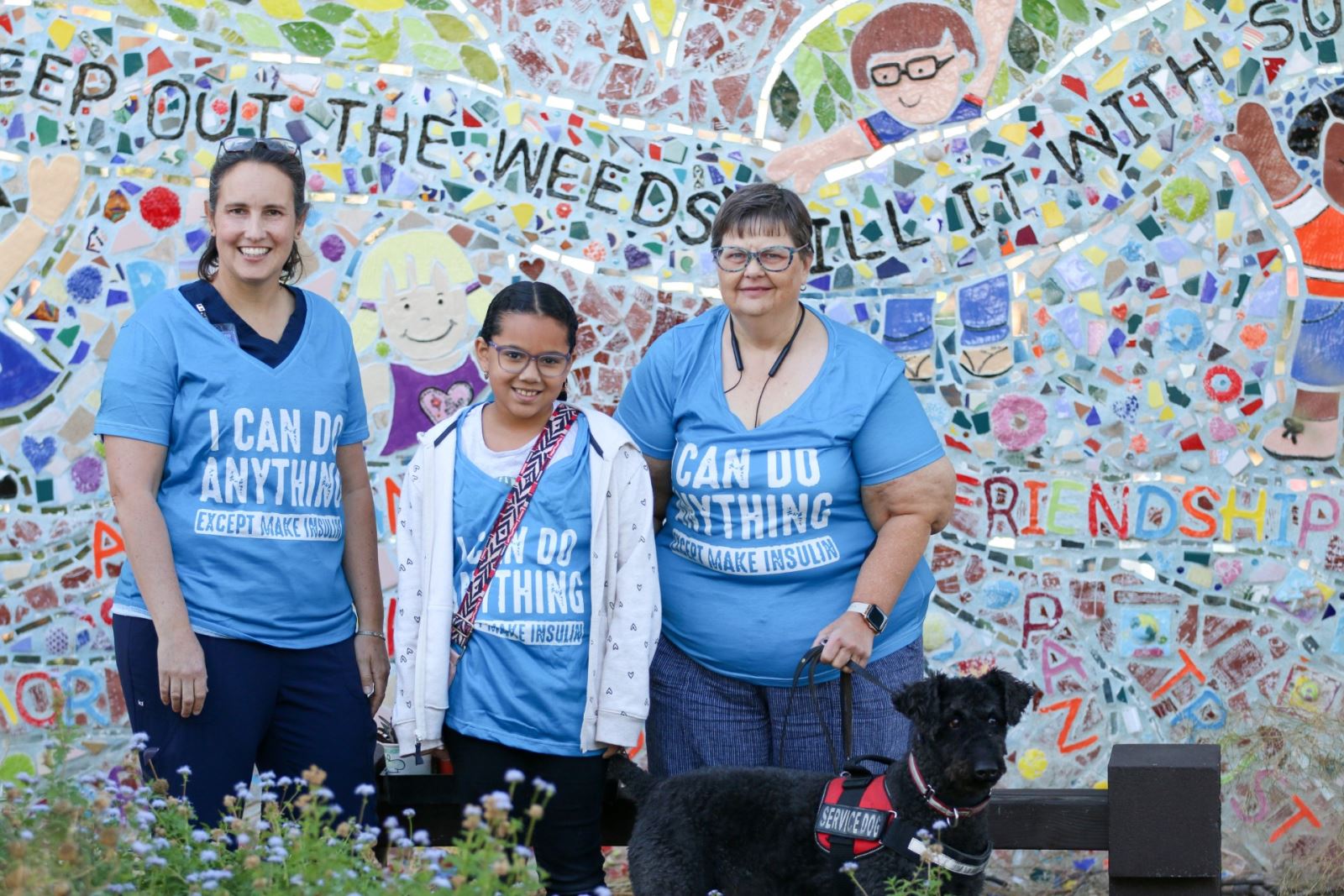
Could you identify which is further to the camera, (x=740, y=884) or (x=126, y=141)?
(x=126, y=141)

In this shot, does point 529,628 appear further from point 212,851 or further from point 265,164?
point 265,164

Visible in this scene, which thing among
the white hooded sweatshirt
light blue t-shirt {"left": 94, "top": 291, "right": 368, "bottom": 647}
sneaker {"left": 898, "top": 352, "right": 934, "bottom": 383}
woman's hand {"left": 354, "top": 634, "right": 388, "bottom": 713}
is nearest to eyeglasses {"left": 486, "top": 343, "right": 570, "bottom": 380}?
the white hooded sweatshirt

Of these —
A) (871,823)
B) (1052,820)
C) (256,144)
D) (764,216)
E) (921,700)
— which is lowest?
(1052,820)

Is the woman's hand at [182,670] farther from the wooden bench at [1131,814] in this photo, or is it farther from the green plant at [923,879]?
the green plant at [923,879]

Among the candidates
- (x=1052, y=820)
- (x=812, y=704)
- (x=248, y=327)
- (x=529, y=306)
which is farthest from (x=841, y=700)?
(x=248, y=327)

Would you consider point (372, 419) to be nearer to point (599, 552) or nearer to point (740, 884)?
point (599, 552)

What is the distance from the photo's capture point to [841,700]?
3492 millimetres

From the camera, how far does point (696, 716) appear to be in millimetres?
3572

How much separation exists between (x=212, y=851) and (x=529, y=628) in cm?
92

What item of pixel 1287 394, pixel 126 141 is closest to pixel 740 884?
pixel 1287 394

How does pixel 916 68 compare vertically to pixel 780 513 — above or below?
above

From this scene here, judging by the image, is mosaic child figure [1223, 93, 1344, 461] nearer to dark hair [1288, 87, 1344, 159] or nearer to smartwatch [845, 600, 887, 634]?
dark hair [1288, 87, 1344, 159]

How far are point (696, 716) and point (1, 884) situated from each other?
5.09 ft

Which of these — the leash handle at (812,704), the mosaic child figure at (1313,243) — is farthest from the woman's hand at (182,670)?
the mosaic child figure at (1313,243)
